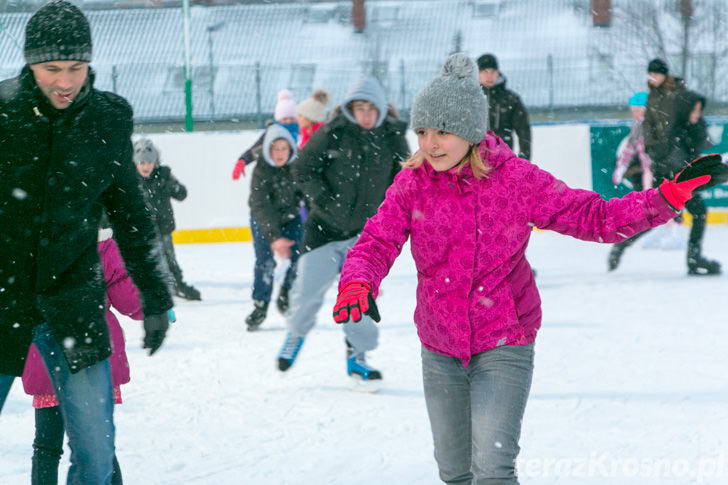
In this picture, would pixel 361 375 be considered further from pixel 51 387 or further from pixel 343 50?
pixel 343 50

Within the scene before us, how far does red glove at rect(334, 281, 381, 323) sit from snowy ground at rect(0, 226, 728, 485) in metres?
1.18

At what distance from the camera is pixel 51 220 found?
207 cm

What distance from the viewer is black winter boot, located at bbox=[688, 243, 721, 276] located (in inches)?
299

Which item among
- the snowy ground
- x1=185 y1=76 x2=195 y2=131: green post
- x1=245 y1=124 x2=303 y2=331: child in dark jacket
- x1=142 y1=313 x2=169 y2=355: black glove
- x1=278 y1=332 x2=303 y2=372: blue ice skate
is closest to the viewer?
x1=142 y1=313 x2=169 y2=355: black glove

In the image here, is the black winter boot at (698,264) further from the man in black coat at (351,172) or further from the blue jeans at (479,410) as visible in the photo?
the blue jeans at (479,410)

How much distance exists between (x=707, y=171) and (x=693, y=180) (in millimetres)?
46

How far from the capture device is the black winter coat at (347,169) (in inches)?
170

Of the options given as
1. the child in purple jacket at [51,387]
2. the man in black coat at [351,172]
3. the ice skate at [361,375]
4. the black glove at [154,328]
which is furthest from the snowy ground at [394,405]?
the black glove at [154,328]

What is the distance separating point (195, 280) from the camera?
8.33 meters

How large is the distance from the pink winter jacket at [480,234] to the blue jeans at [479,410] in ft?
0.14

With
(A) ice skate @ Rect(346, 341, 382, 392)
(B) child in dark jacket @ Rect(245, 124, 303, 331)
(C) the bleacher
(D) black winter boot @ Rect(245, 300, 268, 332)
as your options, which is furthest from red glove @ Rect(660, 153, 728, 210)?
(C) the bleacher

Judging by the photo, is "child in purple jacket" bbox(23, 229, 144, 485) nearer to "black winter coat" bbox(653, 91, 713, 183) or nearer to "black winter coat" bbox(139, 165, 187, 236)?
"black winter coat" bbox(139, 165, 187, 236)

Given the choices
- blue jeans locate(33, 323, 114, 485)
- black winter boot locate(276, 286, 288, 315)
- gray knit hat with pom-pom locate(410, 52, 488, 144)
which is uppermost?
gray knit hat with pom-pom locate(410, 52, 488, 144)

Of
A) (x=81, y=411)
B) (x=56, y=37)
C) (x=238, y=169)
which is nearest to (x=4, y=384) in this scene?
(x=81, y=411)
